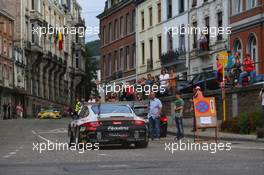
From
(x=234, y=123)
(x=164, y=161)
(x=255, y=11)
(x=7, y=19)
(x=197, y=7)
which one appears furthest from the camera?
(x=7, y=19)

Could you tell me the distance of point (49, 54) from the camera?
102688 mm

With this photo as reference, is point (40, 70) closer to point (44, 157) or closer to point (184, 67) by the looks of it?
point (184, 67)

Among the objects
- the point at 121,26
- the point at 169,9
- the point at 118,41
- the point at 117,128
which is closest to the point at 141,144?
the point at 117,128

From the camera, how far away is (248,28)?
147 ft

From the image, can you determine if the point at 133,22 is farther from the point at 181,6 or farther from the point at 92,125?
the point at 92,125

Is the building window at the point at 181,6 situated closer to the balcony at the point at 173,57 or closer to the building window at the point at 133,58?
the balcony at the point at 173,57

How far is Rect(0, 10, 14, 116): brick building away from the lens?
8556 cm

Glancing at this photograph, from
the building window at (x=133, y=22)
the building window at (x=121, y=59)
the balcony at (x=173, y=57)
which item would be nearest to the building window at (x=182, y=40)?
the balcony at (x=173, y=57)

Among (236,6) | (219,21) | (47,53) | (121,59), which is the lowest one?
(121,59)

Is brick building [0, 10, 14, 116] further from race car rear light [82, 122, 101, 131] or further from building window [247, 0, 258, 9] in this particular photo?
race car rear light [82, 122, 101, 131]

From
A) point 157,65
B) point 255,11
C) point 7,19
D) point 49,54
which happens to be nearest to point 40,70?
point 49,54

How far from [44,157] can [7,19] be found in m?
70.8

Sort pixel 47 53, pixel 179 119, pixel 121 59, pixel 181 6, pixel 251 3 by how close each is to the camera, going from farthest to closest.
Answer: pixel 47 53
pixel 121 59
pixel 181 6
pixel 251 3
pixel 179 119

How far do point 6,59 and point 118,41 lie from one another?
1714 cm
